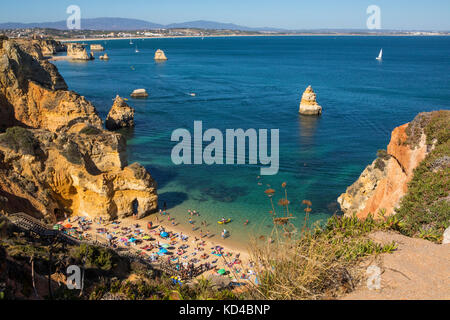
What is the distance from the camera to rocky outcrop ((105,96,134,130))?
53.1 m

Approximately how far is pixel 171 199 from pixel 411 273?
24.5 meters

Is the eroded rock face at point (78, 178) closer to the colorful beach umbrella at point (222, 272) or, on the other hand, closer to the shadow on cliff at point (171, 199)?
the shadow on cliff at point (171, 199)

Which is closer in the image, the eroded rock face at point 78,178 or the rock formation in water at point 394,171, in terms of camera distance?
the rock formation in water at point 394,171

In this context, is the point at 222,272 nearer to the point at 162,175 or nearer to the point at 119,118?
the point at 162,175

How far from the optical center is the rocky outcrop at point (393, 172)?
19438mm

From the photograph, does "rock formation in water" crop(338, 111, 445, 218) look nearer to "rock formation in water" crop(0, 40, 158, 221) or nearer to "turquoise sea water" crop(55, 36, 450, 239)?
"turquoise sea water" crop(55, 36, 450, 239)

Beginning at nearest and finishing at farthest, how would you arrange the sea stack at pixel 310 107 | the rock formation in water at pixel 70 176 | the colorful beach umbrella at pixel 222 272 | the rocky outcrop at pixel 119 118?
the colorful beach umbrella at pixel 222 272, the rock formation in water at pixel 70 176, the rocky outcrop at pixel 119 118, the sea stack at pixel 310 107

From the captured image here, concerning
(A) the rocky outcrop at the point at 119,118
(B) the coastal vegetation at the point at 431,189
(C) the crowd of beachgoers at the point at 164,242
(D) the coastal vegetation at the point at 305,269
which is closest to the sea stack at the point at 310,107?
(A) the rocky outcrop at the point at 119,118

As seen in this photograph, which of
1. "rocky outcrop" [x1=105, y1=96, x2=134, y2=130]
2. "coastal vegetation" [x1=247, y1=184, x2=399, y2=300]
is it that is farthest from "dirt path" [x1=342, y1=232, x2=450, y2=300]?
"rocky outcrop" [x1=105, y1=96, x2=134, y2=130]

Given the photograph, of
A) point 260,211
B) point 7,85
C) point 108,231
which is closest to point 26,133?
point 108,231

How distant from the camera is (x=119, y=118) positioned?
5297cm

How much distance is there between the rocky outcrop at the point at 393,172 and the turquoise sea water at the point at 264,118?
496 centimetres

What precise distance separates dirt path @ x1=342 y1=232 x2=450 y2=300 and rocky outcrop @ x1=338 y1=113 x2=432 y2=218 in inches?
285

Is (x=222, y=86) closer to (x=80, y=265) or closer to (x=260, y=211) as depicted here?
(x=260, y=211)
